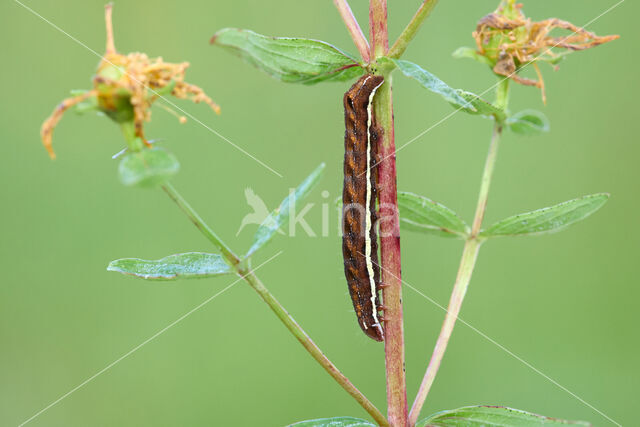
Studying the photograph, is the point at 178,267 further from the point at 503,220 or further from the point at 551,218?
the point at 551,218

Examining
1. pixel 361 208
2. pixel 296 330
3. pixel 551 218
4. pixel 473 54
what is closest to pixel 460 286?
pixel 551 218

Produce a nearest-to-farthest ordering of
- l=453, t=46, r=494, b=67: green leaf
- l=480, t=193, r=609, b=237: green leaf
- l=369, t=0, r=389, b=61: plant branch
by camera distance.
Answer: l=369, t=0, r=389, b=61: plant branch, l=480, t=193, r=609, b=237: green leaf, l=453, t=46, r=494, b=67: green leaf

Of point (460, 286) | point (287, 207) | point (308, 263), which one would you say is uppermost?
point (308, 263)

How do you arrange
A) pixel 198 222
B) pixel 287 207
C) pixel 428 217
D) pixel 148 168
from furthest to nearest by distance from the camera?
pixel 428 217 < pixel 287 207 < pixel 198 222 < pixel 148 168

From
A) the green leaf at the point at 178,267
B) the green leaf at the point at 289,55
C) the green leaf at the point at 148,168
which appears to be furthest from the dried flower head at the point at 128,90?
the green leaf at the point at 178,267

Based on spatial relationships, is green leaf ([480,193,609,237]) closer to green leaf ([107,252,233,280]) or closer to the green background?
green leaf ([107,252,233,280])

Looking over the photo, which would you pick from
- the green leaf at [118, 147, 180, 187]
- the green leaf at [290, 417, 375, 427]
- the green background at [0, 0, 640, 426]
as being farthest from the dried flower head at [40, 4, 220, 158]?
the green background at [0, 0, 640, 426]
